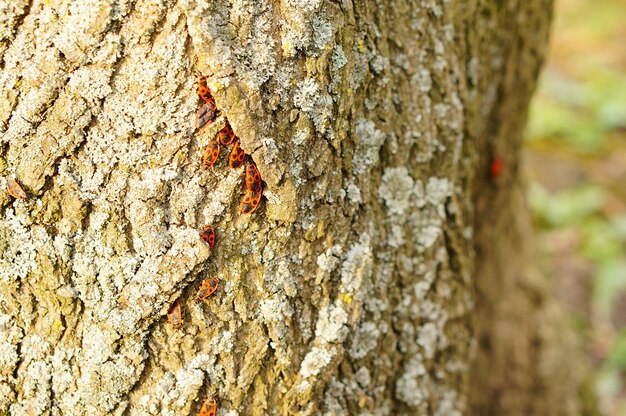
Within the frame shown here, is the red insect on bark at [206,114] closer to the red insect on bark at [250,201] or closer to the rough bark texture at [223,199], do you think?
the rough bark texture at [223,199]

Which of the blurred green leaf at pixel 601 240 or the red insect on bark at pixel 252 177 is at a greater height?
the blurred green leaf at pixel 601 240

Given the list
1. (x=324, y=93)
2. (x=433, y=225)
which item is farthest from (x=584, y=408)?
(x=324, y=93)

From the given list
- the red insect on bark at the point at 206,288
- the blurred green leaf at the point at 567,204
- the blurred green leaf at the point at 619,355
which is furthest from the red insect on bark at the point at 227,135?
the blurred green leaf at the point at 567,204

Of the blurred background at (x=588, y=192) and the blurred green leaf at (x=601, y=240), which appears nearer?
the blurred background at (x=588, y=192)

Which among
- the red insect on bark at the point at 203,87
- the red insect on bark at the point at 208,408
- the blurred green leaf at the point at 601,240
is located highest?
the blurred green leaf at the point at 601,240

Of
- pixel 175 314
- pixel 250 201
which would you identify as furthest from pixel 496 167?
pixel 175 314
